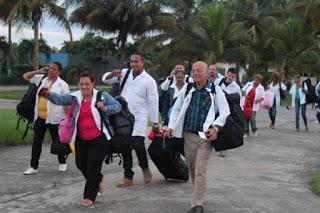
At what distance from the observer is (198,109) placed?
22.3 feet

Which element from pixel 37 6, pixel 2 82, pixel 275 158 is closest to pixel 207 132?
pixel 275 158

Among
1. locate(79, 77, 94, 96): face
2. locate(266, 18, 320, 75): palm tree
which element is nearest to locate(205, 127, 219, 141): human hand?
locate(79, 77, 94, 96): face

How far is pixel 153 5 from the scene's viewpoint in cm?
3816

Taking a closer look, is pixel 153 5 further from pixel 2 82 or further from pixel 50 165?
pixel 50 165

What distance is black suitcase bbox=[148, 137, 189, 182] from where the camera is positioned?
27.1ft

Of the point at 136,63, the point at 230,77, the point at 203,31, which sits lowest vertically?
the point at 230,77

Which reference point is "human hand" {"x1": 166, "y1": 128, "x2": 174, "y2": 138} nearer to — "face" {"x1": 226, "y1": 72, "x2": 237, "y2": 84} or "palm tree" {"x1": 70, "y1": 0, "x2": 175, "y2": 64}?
"face" {"x1": 226, "y1": 72, "x2": 237, "y2": 84}

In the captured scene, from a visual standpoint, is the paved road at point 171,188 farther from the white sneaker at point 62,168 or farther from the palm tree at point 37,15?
the palm tree at point 37,15

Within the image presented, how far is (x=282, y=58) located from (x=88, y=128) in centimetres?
3659

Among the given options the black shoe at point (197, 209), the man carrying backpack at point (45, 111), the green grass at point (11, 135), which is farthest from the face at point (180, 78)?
the green grass at point (11, 135)

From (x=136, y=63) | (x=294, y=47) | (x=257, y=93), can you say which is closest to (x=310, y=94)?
(x=257, y=93)

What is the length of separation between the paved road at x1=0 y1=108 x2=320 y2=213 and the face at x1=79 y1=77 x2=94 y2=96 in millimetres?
1304

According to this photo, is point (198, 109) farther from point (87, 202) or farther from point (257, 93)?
point (257, 93)

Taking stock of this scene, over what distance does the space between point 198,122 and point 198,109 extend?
147 millimetres
